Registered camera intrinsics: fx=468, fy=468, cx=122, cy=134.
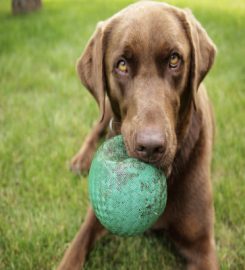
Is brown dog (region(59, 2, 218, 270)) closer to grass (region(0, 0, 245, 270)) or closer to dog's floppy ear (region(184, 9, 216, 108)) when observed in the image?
dog's floppy ear (region(184, 9, 216, 108))

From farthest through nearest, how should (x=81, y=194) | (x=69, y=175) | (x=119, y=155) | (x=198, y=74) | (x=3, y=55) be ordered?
(x=3, y=55), (x=69, y=175), (x=81, y=194), (x=198, y=74), (x=119, y=155)

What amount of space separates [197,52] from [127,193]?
111 cm

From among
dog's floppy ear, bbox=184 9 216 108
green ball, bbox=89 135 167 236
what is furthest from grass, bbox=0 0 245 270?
dog's floppy ear, bbox=184 9 216 108

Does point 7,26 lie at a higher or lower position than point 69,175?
lower

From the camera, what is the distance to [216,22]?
8.45 meters

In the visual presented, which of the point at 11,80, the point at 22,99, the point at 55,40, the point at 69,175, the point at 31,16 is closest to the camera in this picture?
the point at 69,175

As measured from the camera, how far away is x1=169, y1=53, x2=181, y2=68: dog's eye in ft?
9.47

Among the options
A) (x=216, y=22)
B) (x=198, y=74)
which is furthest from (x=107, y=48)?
(x=216, y=22)

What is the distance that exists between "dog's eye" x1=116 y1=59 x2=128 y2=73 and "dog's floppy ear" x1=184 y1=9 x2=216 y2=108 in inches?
17.5

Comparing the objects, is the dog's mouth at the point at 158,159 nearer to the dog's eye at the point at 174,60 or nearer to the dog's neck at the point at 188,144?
the dog's neck at the point at 188,144

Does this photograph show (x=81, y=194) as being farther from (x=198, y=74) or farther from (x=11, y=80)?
(x=11, y=80)

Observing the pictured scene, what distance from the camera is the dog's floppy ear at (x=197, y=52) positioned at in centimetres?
303

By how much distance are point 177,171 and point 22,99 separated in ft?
9.94

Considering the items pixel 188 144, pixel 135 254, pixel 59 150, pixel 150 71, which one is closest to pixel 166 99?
pixel 150 71
